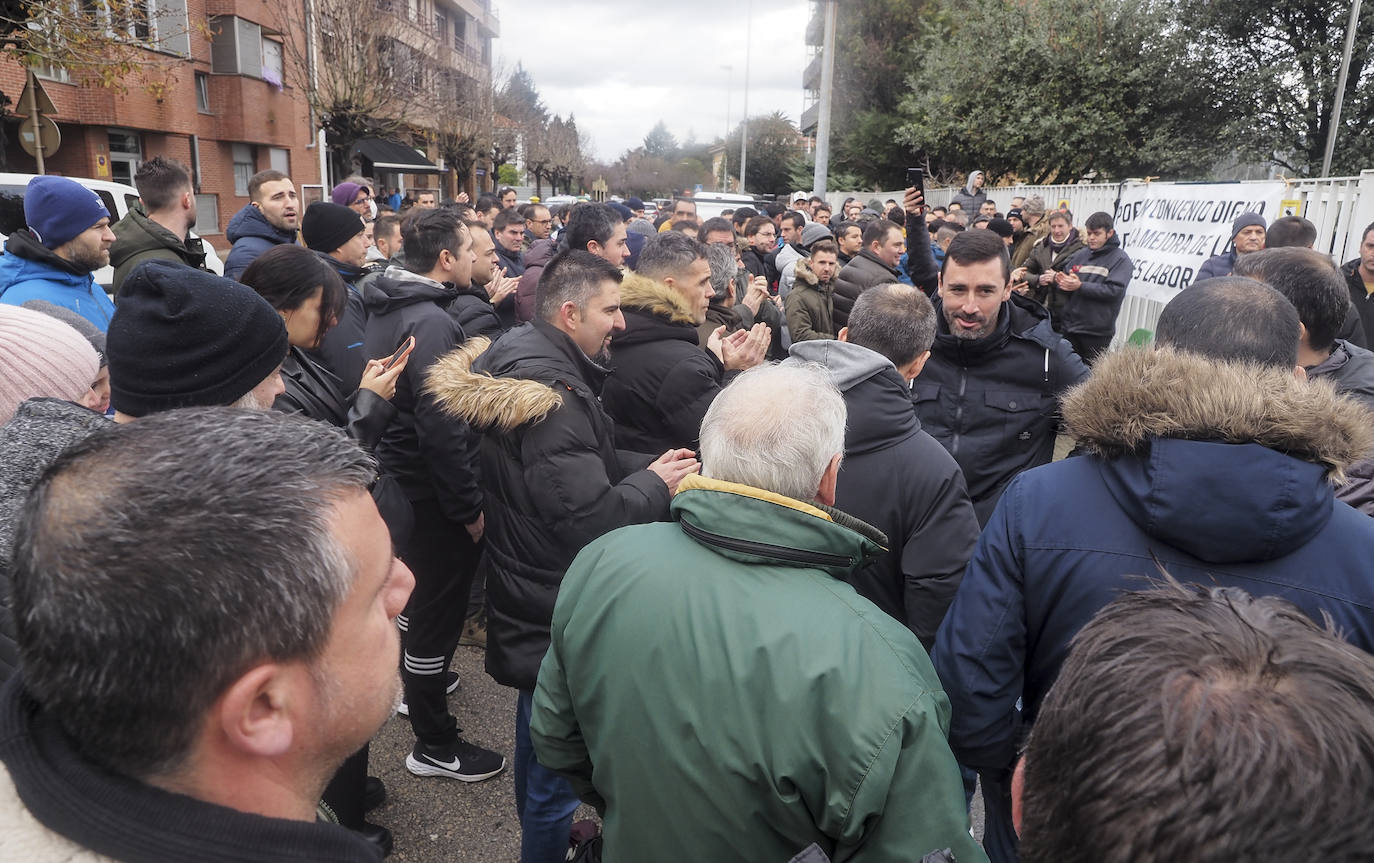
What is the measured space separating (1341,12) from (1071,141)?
5412 millimetres

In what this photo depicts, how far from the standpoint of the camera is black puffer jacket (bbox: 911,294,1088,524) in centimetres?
334

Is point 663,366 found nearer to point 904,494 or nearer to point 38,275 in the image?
point 904,494

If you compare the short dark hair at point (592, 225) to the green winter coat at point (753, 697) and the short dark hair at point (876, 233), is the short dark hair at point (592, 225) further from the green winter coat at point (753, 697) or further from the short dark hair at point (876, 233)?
the green winter coat at point (753, 697)

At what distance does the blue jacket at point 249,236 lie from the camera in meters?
5.24

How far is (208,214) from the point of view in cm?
2398

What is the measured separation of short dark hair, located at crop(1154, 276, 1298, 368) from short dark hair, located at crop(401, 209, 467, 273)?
3274 mm

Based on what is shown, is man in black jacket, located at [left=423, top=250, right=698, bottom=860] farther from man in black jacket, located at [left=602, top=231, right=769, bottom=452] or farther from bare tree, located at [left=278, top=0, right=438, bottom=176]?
bare tree, located at [left=278, top=0, right=438, bottom=176]

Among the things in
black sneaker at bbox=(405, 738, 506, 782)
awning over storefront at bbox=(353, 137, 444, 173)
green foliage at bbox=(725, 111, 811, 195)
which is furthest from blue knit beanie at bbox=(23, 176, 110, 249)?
green foliage at bbox=(725, 111, 811, 195)

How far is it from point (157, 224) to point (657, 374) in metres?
3.13

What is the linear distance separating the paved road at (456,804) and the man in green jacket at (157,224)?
2.62 metres

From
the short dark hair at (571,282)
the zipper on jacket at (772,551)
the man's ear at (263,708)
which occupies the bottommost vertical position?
the zipper on jacket at (772,551)

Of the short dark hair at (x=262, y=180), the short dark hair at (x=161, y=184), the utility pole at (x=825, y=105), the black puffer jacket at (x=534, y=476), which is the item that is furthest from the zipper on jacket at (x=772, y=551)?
the utility pole at (x=825, y=105)

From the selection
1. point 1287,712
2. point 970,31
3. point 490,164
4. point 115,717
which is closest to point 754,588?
point 1287,712

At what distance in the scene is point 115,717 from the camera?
0.90m
